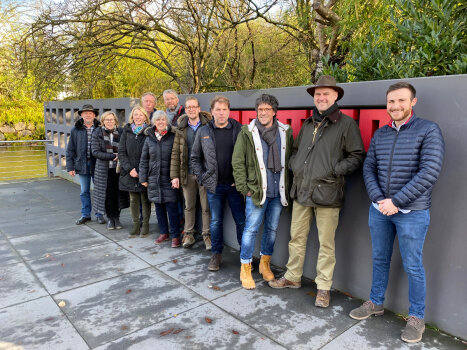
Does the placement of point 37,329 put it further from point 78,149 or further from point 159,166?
point 78,149


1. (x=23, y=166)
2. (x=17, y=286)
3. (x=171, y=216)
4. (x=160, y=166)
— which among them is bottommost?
(x=17, y=286)

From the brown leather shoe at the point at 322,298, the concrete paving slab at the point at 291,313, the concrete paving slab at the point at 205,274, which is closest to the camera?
the concrete paving slab at the point at 291,313

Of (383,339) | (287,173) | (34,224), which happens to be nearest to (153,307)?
(287,173)

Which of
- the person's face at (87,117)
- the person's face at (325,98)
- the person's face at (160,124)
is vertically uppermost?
the person's face at (325,98)

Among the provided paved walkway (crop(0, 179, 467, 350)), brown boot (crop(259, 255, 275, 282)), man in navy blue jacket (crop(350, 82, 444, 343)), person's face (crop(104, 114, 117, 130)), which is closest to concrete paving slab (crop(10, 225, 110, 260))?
paved walkway (crop(0, 179, 467, 350))

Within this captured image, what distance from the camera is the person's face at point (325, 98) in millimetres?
3240

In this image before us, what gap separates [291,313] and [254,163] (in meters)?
1.46

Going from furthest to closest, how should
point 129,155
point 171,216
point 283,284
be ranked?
point 129,155 < point 171,216 < point 283,284

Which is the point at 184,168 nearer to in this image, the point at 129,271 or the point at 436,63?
the point at 129,271

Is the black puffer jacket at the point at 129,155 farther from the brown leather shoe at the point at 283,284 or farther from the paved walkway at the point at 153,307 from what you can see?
the brown leather shoe at the point at 283,284

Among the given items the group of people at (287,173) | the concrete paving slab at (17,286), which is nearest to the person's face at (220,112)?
the group of people at (287,173)

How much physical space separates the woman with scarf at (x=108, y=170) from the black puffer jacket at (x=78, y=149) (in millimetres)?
437

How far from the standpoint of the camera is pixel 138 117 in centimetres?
513

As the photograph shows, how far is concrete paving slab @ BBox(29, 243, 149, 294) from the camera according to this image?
3.92m
